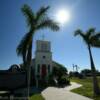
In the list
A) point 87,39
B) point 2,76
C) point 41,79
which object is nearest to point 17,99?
point 87,39

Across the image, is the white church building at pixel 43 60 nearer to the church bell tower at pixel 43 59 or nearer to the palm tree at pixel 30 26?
the church bell tower at pixel 43 59

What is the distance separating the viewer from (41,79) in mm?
Answer: 41250

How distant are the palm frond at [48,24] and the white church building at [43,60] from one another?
87.6 feet

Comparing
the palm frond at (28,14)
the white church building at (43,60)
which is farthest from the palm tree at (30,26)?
the white church building at (43,60)

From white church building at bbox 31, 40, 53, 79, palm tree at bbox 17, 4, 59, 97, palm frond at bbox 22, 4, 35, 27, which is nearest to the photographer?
palm tree at bbox 17, 4, 59, 97

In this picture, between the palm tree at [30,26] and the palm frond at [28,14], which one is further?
the palm frond at [28,14]

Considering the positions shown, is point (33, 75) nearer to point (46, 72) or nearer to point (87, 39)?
point (46, 72)

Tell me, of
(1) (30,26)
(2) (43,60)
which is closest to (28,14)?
(1) (30,26)

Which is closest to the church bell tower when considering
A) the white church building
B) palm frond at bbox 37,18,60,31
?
the white church building

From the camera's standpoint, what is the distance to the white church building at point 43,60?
139 feet

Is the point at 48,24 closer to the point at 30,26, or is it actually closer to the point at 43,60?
the point at 30,26

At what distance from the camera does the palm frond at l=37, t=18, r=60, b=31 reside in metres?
15.8

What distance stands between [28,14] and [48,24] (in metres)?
1.75

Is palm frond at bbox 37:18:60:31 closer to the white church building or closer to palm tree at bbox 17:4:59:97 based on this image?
palm tree at bbox 17:4:59:97
